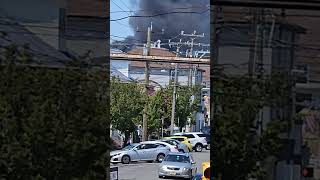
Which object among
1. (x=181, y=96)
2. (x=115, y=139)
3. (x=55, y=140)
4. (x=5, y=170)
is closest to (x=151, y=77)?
(x=181, y=96)

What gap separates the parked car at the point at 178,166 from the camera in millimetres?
2756

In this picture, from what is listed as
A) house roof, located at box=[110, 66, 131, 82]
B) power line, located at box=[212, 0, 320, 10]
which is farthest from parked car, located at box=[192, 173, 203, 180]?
power line, located at box=[212, 0, 320, 10]

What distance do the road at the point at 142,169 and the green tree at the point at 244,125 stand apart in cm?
7

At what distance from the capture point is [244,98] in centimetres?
290

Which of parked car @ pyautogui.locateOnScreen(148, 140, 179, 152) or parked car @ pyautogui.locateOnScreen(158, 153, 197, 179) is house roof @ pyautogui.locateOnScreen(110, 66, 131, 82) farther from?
parked car @ pyautogui.locateOnScreen(158, 153, 197, 179)

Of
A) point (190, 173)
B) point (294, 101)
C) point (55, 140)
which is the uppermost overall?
point (294, 101)

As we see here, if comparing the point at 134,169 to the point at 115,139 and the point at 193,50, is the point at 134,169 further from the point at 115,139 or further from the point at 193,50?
the point at 193,50

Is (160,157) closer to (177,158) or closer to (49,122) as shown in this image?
(177,158)

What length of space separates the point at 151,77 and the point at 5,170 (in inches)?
35.8

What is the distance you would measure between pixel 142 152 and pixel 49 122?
508mm

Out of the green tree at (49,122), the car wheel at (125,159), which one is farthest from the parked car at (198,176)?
the green tree at (49,122)

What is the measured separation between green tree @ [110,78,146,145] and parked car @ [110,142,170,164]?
0.24ft

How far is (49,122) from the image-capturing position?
9.09 ft

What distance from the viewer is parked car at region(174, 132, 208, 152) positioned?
274 cm
